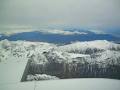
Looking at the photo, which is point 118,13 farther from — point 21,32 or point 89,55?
point 21,32

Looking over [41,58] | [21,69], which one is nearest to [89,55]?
[41,58]

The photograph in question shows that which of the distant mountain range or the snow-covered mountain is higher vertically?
the distant mountain range

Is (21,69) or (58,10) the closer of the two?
(21,69)

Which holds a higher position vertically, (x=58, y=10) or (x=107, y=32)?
(x=58, y=10)

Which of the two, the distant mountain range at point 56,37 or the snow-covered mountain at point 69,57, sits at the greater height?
the distant mountain range at point 56,37

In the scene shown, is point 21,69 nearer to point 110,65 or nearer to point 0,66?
point 0,66

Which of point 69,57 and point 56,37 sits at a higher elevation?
point 56,37

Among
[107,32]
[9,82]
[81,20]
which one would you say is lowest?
[9,82]
